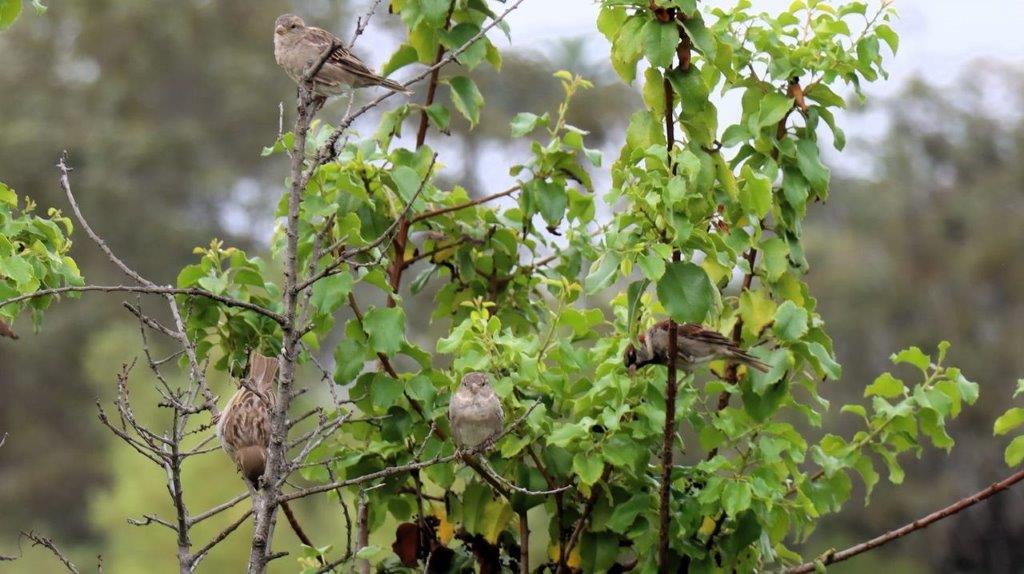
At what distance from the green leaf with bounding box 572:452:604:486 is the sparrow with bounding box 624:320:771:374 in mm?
367

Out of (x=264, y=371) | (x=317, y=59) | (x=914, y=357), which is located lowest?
(x=914, y=357)

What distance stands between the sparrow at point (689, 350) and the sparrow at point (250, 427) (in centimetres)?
124

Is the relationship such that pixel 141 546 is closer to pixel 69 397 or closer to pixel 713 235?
pixel 69 397

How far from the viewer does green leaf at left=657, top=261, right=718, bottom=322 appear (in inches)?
137

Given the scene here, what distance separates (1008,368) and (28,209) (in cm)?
1884

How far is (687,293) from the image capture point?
3.52m

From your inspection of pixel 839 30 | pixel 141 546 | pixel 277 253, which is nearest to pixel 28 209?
pixel 277 253

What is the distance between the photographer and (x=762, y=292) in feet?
14.1

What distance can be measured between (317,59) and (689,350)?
181 centimetres

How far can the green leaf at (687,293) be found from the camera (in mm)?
3492

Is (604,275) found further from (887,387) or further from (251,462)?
(251,462)

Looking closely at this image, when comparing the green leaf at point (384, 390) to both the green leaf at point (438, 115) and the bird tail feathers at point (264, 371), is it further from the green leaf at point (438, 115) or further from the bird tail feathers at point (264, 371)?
the green leaf at point (438, 115)

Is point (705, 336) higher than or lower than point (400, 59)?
lower

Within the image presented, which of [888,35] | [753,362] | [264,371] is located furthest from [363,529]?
[888,35]
